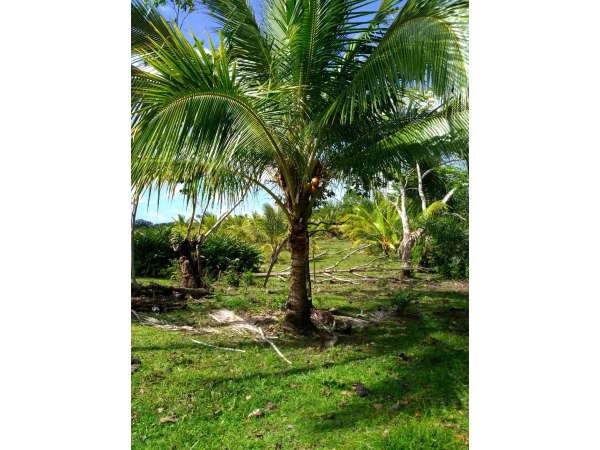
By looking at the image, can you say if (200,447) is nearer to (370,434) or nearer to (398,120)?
(370,434)

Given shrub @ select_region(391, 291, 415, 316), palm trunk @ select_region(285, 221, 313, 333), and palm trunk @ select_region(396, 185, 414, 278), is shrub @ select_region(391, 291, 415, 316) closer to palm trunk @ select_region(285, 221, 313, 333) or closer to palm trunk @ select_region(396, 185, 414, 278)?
palm trunk @ select_region(396, 185, 414, 278)

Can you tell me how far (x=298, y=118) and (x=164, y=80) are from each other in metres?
0.94

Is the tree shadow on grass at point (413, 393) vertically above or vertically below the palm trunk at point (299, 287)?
below

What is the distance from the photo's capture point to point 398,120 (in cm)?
223

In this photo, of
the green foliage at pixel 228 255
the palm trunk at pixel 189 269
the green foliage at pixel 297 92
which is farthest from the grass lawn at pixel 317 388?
the green foliage at pixel 297 92

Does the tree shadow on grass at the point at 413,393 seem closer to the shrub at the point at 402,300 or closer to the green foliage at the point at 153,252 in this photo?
the shrub at the point at 402,300

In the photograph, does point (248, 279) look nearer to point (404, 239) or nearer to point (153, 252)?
point (153, 252)

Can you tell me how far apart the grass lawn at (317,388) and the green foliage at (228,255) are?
0.78 meters

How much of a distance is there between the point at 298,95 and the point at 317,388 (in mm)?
1649

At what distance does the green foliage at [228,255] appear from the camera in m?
3.19

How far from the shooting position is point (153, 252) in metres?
3.39

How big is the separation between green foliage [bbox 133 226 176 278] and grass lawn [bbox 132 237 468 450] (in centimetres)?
89
